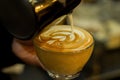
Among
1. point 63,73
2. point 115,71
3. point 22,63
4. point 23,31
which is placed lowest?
point 115,71

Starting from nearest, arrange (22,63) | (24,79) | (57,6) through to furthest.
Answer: (57,6) → (24,79) → (22,63)

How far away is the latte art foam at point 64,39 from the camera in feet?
2.02

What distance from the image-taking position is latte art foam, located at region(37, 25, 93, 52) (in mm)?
614

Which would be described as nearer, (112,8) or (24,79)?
(24,79)

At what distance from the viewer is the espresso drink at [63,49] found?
1.98 feet

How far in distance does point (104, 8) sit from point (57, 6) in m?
1.10

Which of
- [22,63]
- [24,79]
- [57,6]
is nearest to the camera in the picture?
[57,6]

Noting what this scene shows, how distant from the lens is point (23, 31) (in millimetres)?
570

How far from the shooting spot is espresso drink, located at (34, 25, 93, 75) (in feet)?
1.98

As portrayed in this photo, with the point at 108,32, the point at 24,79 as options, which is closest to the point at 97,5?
the point at 108,32

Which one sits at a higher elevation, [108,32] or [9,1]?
[9,1]

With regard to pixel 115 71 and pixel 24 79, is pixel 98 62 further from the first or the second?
pixel 24 79

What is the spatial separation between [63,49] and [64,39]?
1.4 inches

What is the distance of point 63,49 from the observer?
606mm
